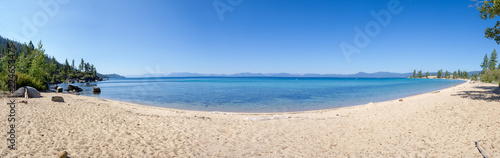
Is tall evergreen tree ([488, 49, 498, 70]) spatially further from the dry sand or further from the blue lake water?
the dry sand

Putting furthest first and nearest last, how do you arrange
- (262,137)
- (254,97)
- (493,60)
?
1. (493,60)
2. (254,97)
3. (262,137)

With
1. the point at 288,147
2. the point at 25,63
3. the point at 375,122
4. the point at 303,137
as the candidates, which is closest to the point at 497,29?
the point at 375,122

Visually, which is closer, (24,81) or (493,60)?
(24,81)

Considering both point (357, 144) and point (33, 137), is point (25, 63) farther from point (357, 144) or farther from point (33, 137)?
point (357, 144)

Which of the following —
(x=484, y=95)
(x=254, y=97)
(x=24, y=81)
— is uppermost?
(x=24, y=81)

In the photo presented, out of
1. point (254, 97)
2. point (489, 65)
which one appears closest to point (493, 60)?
point (489, 65)

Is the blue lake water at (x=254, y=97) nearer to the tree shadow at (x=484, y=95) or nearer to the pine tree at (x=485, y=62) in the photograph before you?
the tree shadow at (x=484, y=95)

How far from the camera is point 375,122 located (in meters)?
11.0

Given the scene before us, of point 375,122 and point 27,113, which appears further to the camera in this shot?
point 375,122

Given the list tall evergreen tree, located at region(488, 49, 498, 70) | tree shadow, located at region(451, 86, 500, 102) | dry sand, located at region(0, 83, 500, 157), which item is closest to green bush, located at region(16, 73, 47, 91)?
dry sand, located at region(0, 83, 500, 157)

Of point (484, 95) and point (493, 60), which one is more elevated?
→ point (493, 60)

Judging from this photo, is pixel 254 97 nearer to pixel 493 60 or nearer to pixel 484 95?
pixel 484 95

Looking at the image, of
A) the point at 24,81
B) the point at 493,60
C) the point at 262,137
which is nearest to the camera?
the point at 262,137

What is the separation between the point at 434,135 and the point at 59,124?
54.4 feet
